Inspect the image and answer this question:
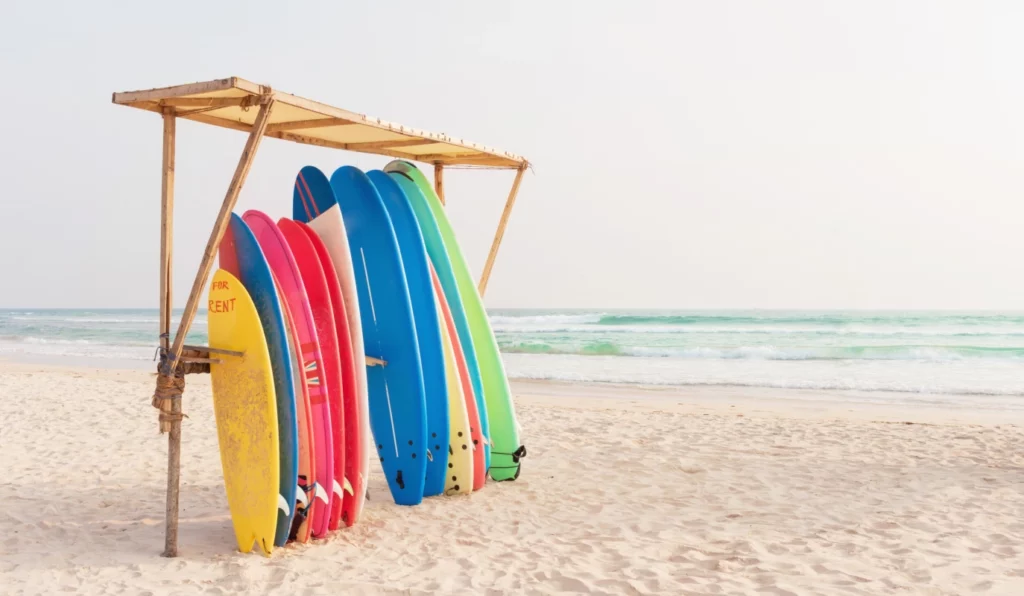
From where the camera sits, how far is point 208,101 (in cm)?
314

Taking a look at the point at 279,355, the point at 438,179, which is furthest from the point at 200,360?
the point at 438,179

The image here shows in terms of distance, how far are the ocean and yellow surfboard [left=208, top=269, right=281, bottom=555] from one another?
8862mm

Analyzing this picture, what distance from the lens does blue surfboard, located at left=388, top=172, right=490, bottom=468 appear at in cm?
431

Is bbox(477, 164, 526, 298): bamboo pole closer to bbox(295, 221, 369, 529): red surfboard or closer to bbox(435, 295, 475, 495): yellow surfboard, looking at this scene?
bbox(435, 295, 475, 495): yellow surfboard

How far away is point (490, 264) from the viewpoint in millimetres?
4969

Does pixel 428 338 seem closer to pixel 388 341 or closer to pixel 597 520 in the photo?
pixel 388 341

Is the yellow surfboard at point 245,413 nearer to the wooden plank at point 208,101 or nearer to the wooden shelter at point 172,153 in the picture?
the wooden shelter at point 172,153

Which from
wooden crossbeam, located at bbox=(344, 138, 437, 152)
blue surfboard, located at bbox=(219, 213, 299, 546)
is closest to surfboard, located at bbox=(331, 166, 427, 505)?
wooden crossbeam, located at bbox=(344, 138, 437, 152)

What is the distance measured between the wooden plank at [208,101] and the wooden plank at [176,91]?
0.05 metres

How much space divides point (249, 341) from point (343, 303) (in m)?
0.54

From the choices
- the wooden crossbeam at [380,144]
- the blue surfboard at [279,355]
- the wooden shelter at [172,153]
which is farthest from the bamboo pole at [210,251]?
the wooden crossbeam at [380,144]

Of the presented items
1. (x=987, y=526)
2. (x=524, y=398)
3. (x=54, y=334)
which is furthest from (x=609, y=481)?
(x=54, y=334)

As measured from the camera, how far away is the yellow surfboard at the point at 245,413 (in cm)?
314

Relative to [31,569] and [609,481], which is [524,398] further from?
[31,569]
